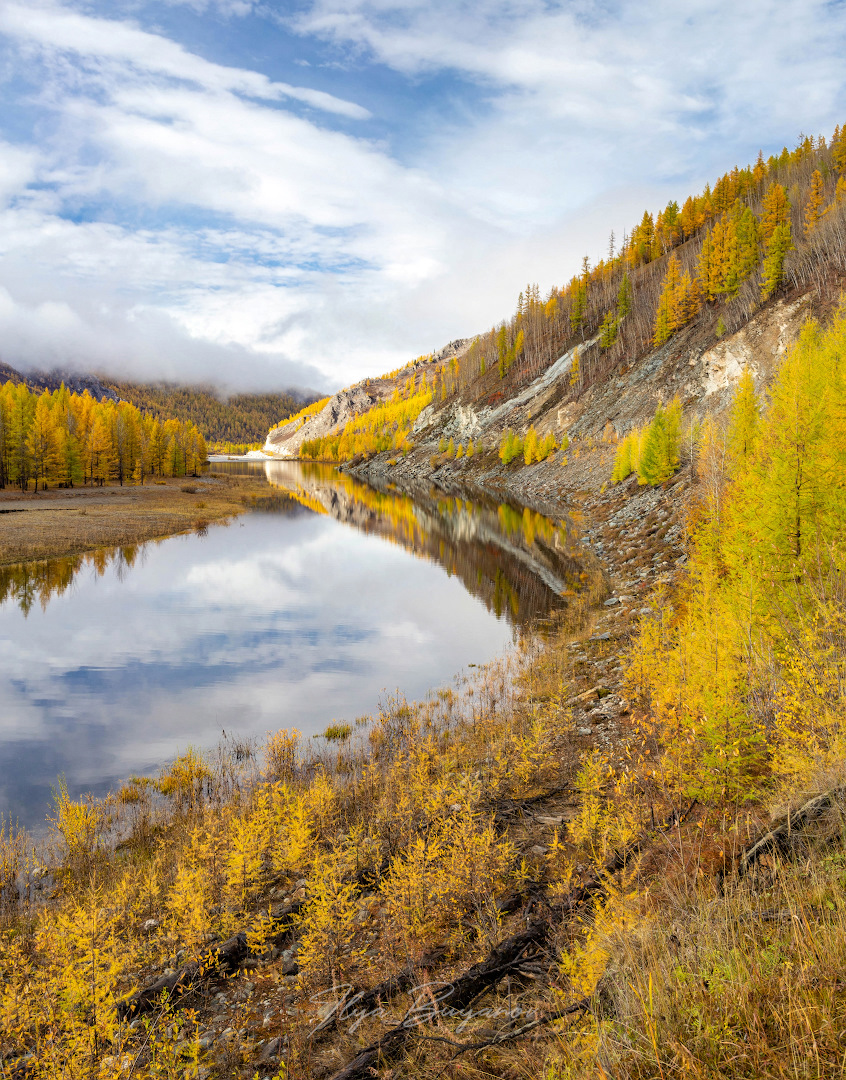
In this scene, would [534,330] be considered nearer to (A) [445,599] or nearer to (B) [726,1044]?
(A) [445,599]

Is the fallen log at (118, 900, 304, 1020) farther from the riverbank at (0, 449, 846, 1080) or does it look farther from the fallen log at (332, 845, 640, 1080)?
the fallen log at (332, 845, 640, 1080)

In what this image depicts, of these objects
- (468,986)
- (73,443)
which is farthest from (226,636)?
(73,443)

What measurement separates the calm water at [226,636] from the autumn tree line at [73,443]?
44673mm

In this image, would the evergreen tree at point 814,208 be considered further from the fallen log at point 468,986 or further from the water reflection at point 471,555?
the fallen log at point 468,986

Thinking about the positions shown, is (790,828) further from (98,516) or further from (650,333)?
(650,333)

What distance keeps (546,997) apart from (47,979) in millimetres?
7521

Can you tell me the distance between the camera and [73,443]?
291ft

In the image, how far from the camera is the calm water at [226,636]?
1823 centimetres

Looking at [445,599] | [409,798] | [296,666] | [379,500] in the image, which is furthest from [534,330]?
[409,798]

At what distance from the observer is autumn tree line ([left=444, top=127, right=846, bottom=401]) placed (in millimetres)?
73375

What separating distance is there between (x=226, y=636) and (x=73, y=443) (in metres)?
79.9

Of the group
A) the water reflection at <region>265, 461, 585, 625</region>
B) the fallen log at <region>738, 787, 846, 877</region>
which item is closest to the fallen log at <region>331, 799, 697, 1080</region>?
the fallen log at <region>738, 787, 846, 877</region>

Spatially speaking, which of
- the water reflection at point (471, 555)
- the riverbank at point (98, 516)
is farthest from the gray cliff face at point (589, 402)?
the riverbank at point (98, 516)

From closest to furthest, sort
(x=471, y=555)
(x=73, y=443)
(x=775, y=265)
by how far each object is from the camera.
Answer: (x=471, y=555) < (x=775, y=265) < (x=73, y=443)
